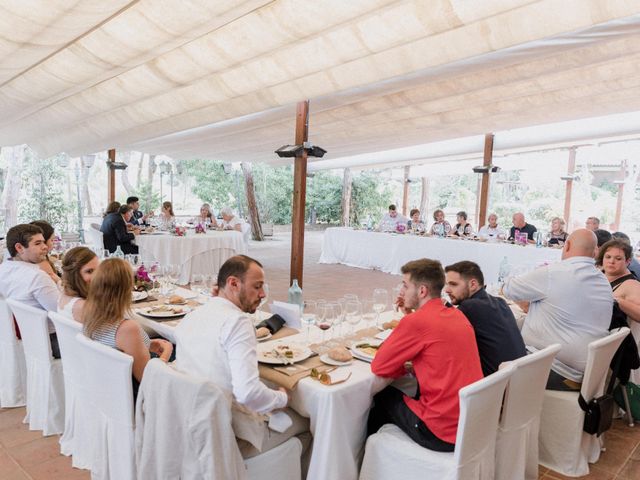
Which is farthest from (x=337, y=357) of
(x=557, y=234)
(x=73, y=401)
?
(x=557, y=234)

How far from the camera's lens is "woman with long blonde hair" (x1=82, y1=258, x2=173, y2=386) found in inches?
86.0

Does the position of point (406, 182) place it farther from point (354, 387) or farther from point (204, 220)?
point (354, 387)

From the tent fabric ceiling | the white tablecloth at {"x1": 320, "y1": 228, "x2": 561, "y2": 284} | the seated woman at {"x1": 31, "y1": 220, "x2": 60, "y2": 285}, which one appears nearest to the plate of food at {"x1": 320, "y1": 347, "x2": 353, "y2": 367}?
the seated woman at {"x1": 31, "y1": 220, "x2": 60, "y2": 285}

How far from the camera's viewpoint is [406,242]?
9164 millimetres

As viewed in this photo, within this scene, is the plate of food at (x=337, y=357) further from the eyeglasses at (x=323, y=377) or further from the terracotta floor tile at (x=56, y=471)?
the terracotta floor tile at (x=56, y=471)

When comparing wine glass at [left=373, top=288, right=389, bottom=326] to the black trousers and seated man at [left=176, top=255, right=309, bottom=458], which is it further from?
seated man at [left=176, top=255, right=309, bottom=458]

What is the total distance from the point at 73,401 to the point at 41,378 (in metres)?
Result: 0.48

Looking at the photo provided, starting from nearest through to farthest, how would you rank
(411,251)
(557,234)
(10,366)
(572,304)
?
(572,304) → (10,366) → (557,234) → (411,251)

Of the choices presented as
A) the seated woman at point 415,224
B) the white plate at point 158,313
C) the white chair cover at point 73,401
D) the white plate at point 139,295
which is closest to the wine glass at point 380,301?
the white plate at point 158,313

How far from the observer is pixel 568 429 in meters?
Answer: 2.71

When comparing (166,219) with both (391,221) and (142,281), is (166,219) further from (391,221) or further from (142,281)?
A: (142,281)

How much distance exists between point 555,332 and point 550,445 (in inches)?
25.4

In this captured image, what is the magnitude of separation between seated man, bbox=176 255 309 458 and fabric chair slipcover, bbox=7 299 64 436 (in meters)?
1.34

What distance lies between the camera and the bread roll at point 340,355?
2242mm
